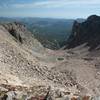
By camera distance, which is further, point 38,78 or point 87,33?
point 87,33

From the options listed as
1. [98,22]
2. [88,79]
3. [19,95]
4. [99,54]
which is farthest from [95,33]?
[19,95]

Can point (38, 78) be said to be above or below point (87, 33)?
below

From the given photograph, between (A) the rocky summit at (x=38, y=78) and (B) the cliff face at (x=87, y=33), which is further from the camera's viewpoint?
(B) the cliff face at (x=87, y=33)

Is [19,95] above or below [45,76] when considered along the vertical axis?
above

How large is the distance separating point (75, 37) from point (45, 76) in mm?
82650

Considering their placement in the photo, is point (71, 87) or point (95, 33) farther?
point (95, 33)

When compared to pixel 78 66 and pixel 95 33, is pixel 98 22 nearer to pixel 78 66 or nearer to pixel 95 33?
pixel 95 33

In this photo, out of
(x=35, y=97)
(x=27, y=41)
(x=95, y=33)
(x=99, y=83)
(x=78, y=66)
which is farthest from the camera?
(x=95, y=33)

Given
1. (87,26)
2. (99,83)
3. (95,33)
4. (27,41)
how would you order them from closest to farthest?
(99,83), (27,41), (95,33), (87,26)

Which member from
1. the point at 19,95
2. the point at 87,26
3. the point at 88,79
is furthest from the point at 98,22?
the point at 19,95

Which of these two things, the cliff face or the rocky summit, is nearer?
the rocky summit

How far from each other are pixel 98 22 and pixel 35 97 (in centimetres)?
10411

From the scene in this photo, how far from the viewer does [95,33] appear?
111 metres

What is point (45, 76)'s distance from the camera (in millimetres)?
40500
